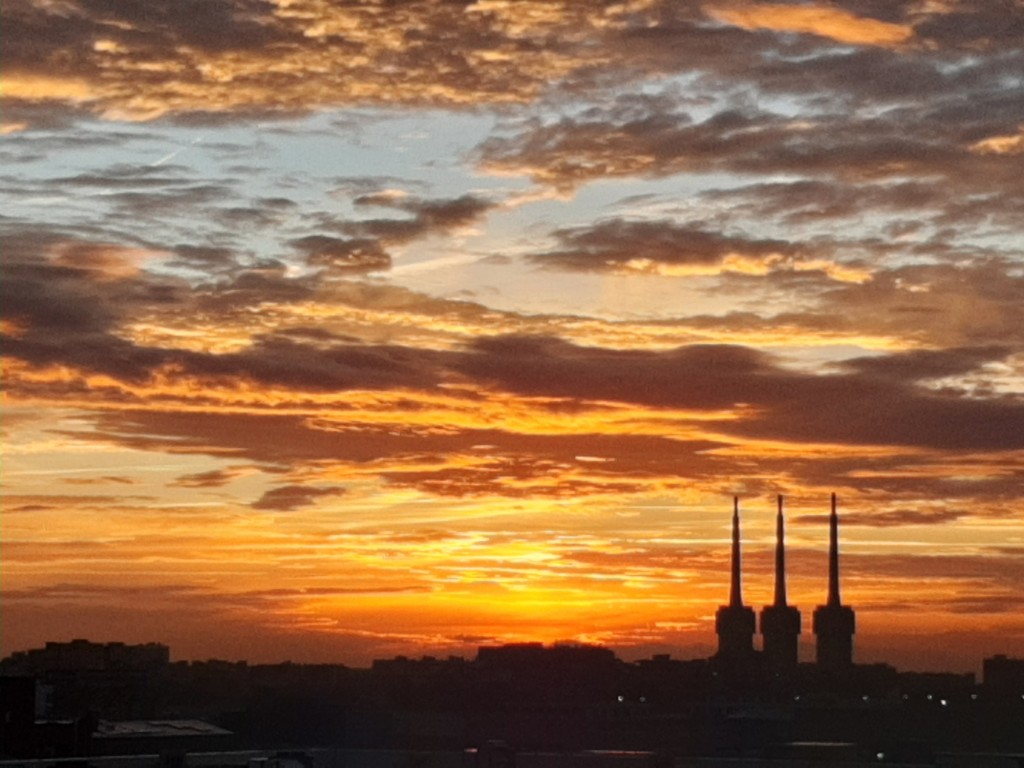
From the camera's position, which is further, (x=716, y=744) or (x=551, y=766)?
(x=716, y=744)

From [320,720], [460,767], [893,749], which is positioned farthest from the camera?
[320,720]

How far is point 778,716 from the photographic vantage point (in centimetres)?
17738

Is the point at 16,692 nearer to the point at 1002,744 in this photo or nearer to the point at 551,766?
the point at 551,766

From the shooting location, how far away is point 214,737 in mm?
108312

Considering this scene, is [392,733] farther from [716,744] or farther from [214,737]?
[214,737]

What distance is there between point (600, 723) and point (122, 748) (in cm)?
8793

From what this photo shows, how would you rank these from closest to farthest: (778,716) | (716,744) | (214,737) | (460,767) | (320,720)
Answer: (460,767) → (214,737) → (716,744) → (778,716) → (320,720)

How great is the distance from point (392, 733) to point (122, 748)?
83504mm

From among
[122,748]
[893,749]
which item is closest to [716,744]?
[893,749]

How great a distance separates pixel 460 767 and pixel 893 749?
43198mm

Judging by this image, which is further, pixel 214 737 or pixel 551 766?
pixel 214 737

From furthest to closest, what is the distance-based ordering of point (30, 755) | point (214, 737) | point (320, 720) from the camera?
point (320, 720)
point (214, 737)
point (30, 755)

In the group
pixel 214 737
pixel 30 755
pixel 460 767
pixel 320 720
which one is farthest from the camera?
pixel 320 720

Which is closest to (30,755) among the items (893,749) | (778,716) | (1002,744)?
(893,749)
